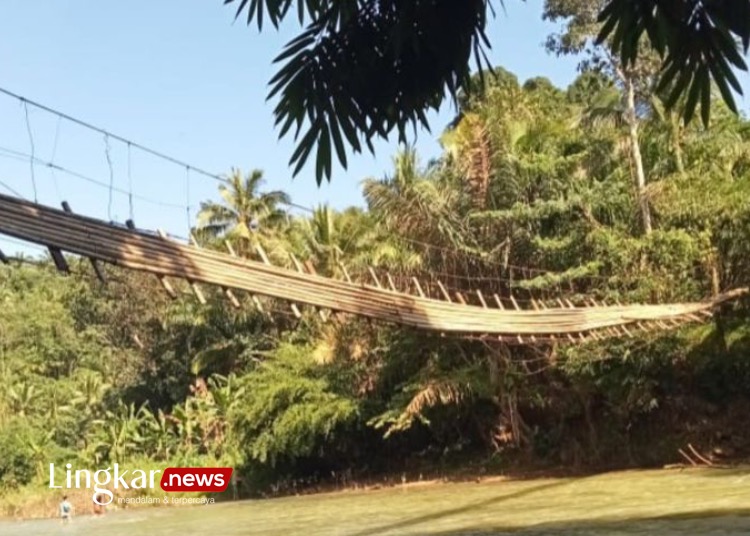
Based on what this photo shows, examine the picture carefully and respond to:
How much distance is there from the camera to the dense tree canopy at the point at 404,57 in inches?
67.8

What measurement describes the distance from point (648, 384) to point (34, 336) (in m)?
24.9

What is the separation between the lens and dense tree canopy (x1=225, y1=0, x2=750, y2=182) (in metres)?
1.72

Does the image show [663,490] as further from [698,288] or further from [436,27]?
[436,27]

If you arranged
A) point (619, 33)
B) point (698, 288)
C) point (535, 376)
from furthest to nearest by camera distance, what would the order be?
point (535, 376) → point (698, 288) → point (619, 33)

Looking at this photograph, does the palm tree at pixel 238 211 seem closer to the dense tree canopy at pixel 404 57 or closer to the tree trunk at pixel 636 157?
the tree trunk at pixel 636 157

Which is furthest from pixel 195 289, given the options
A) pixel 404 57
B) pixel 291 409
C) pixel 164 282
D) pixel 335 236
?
pixel 335 236

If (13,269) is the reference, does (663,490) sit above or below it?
below

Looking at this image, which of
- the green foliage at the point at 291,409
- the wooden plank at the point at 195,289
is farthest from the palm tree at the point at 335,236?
the wooden plank at the point at 195,289

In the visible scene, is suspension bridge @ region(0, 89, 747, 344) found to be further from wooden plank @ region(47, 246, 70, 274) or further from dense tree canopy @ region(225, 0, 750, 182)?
dense tree canopy @ region(225, 0, 750, 182)

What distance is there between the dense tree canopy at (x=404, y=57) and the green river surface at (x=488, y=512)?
638 cm

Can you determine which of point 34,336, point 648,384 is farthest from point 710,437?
point 34,336

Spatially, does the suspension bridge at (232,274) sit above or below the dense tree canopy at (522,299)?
below

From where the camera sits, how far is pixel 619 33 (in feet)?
5.79

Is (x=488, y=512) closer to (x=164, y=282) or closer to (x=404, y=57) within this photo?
(x=164, y=282)
